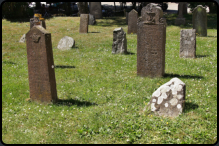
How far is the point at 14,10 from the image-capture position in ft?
84.6

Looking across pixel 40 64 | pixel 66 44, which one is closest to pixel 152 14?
pixel 40 64

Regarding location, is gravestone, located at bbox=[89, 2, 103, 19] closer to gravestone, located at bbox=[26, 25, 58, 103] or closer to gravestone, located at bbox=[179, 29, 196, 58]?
gravestone, located at bbox=[179, 29, 196, 58]

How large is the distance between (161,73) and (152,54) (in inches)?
31.5

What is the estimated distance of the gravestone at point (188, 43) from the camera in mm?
11625

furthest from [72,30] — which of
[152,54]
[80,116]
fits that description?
[80,116]

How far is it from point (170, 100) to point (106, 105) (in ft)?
5.97

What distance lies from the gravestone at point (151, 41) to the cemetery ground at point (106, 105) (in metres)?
0.50

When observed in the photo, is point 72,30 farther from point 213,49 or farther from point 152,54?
point 152,54

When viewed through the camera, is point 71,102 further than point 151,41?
No

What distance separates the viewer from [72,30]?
842 inches

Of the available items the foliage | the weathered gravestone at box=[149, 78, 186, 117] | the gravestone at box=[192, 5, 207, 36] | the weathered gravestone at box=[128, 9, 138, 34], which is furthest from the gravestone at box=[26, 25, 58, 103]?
the foliage

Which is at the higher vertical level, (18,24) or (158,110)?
(18,24)

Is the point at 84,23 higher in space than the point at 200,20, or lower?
higher

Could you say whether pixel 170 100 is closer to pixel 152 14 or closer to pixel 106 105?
pixel 106 105
